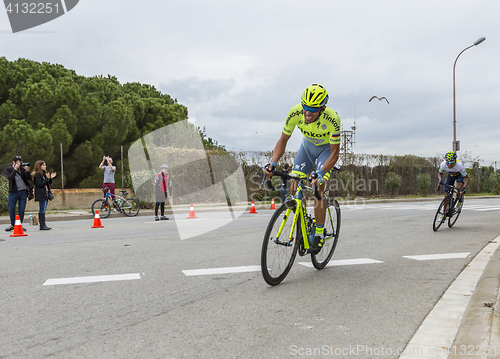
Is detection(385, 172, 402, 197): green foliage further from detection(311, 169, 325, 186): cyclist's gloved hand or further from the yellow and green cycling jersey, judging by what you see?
detection(311, 169, 325, 186): cyclist's gloved hand

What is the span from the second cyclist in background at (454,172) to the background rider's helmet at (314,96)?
236 inches

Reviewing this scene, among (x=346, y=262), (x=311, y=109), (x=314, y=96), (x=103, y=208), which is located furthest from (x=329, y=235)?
(x=103, y=208)

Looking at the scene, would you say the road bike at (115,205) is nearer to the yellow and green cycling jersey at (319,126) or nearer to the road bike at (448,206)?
the road bike at (448,206)

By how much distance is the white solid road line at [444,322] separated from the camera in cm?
300

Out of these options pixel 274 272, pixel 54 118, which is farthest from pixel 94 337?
pixel 54 118

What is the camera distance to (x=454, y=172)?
1012 cm

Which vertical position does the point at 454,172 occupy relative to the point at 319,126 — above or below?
below

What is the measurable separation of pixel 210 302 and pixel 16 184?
851 cm

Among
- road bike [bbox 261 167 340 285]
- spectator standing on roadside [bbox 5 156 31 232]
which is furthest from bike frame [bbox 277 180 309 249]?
spectator standing on roadside [bbox 5 156 31 232]

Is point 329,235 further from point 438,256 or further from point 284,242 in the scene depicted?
point 438,256

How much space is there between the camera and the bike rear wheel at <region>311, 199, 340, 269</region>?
18.1 feet

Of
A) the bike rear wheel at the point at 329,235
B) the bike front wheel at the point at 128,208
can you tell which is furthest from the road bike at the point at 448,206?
the bike front wheel at the point at 128,208

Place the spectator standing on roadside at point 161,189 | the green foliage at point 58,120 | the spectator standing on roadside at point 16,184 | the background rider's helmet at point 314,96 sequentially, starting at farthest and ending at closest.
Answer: the green foliage at point 58,120
the spectator standing on roadside at point 161,189
the spectator standing on roadside at point 16,184
the background rider's helmet at point 314,96

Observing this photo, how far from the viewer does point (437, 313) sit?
3.83 metres
